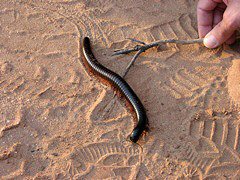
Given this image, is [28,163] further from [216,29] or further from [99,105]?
[216,29]

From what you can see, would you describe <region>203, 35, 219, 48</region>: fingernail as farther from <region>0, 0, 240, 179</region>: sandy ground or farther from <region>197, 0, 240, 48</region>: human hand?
<region>0, 0, 240, 179</region>: sandy ground

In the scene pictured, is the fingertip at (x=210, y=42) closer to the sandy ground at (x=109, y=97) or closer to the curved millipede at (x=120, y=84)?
the sandy ground at (x=109, y=97)

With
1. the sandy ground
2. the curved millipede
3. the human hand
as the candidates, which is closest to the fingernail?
the human hand

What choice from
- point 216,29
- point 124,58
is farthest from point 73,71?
point 216,29

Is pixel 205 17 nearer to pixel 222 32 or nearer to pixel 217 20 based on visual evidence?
pixel 217 20

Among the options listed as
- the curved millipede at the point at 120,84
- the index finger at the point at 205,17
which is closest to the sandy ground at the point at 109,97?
the curved millipede at the point at 120,84

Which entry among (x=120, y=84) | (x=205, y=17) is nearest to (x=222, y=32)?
(x=205, y=17)
